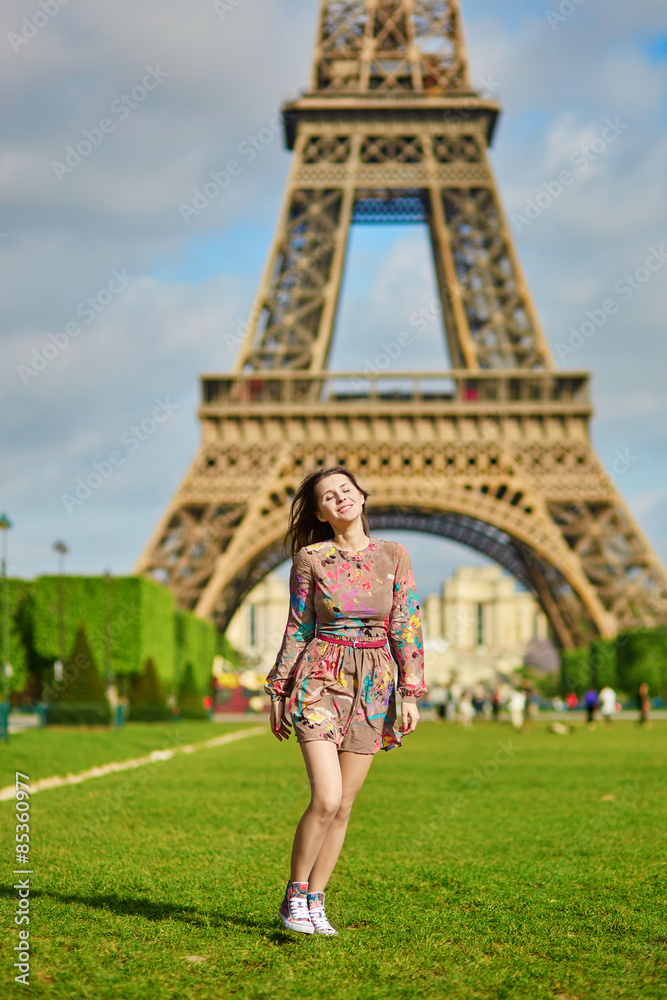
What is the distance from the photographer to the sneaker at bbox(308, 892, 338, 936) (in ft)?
16.7

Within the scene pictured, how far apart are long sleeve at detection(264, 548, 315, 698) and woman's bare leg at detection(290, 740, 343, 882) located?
1.07 feet

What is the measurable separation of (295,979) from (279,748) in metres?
19.0

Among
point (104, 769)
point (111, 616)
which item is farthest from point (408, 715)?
point (111, 616)

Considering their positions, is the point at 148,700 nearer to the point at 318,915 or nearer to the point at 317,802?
the point at 318,915

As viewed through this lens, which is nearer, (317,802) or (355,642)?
(317,802)

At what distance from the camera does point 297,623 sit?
526 cm

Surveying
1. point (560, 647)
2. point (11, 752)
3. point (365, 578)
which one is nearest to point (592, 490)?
point (560, 647)

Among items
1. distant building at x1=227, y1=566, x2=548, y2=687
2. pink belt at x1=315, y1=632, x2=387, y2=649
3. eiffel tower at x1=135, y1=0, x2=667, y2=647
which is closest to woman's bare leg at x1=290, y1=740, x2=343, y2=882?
pink belt at x1=315, y1=632, x2=387, y2=649

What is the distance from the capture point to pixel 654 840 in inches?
328

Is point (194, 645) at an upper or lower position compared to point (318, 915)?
upper

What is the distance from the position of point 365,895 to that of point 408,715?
5.26ft

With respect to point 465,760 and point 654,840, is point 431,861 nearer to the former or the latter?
point 654,840

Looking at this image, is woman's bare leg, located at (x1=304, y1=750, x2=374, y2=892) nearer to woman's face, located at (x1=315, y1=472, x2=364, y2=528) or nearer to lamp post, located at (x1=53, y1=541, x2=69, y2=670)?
woman's face, located at (x1=315, y1=472, x2=364, y2=528)

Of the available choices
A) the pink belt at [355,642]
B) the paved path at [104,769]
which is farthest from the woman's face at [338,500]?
the paved path at [104,769]
